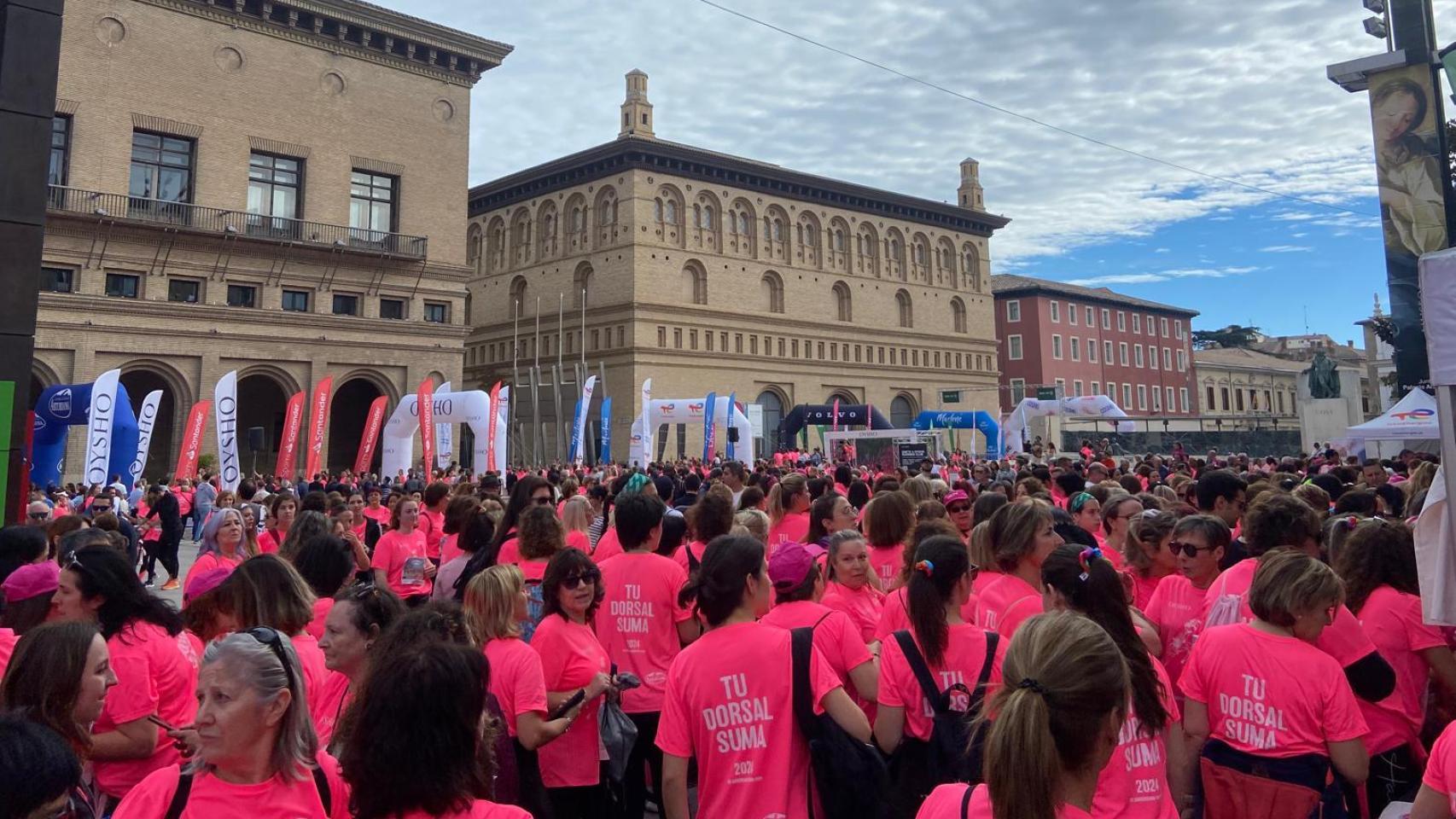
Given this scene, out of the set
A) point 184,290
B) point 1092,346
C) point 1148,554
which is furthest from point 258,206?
point 1092,346

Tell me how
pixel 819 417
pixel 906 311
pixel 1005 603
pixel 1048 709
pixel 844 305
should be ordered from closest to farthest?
pixel 1048 709 < pixel 1005 603 < pixel 819 417 < pixel 844 305 < pixel 906 311

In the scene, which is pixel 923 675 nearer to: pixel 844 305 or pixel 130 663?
pixel 130 663

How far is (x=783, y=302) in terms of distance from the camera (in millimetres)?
54406

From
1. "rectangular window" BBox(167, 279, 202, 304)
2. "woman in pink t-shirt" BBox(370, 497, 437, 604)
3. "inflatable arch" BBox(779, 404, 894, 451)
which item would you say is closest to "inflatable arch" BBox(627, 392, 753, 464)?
"inflatable arch" BBox(779, 404, 894, 451)

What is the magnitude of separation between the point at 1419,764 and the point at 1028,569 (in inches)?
69.3

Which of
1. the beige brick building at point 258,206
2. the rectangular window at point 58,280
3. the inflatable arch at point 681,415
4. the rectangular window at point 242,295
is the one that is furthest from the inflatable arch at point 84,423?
the inflatable arch at point 681,415

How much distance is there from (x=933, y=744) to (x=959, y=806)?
1.56m

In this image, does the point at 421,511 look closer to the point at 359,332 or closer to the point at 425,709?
the point at 425,709

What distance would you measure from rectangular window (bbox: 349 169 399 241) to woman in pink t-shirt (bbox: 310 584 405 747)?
35.5 meters

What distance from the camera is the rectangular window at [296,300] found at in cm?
3394

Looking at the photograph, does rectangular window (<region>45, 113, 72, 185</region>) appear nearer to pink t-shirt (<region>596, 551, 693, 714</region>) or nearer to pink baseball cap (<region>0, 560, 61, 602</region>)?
pink baseball cap (<region>0, 560, 61, 602</region>)

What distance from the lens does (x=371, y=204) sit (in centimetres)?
3609

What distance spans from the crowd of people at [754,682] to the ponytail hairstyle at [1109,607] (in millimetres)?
12

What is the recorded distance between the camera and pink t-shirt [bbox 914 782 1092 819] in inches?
78.5
